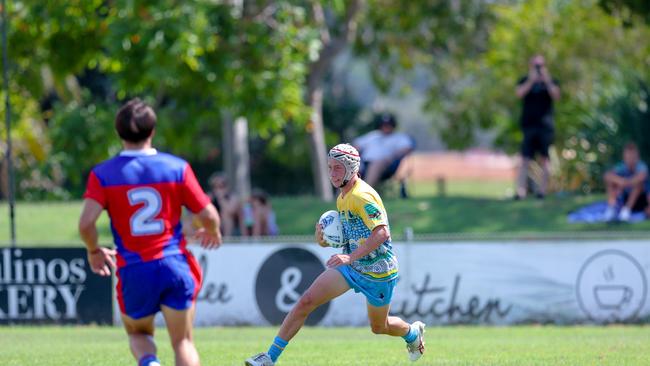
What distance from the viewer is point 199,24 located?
19656 millimetres

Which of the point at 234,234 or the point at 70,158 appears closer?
the point at 234,234

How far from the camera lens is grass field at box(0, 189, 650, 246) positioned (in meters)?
19.9

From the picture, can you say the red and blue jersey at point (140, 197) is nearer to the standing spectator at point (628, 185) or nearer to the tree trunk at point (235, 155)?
the standing spectator at point (628, 185)

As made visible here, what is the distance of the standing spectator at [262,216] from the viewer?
61.0 ft

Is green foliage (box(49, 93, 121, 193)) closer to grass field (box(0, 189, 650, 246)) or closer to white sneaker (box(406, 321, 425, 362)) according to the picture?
grass field (box(0, 189, 650, 246))

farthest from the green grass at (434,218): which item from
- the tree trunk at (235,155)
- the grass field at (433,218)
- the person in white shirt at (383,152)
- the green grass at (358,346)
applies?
the green grass at (358,346)

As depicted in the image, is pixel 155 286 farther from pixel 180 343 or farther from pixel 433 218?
pixel 433 218

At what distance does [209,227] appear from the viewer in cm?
706

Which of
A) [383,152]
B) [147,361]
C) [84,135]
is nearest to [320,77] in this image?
[84,135]

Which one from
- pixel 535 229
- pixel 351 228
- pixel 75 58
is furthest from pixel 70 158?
pixel 351 228

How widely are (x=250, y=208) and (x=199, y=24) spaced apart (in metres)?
3.29

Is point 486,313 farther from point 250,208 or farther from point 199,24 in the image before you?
point 199,24

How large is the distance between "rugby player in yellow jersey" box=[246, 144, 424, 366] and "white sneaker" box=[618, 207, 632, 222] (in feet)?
35.2

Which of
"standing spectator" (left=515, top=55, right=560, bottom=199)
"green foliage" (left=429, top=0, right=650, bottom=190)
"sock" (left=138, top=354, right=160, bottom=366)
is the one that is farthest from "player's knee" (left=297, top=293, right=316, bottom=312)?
"green foliage" (left=429, top=0, right=650, bottom=190)
